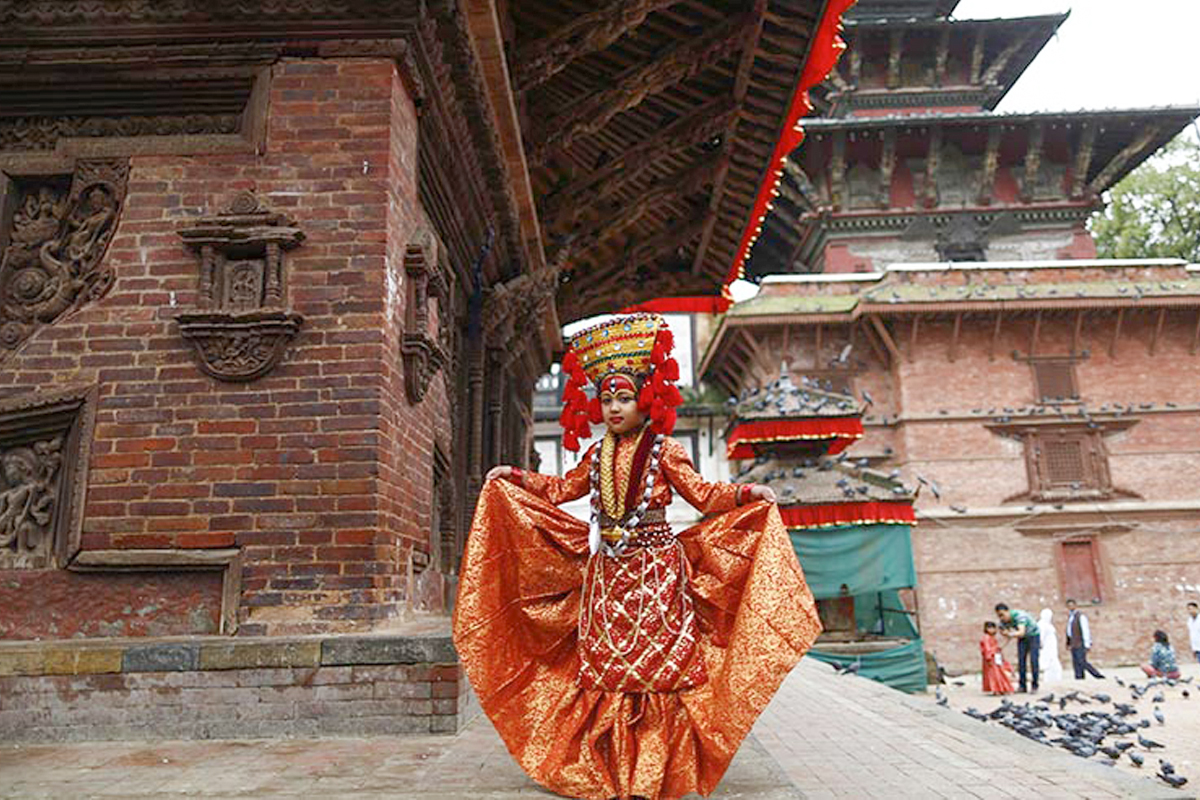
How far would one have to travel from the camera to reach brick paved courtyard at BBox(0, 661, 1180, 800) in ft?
11.7

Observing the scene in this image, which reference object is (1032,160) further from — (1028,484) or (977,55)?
(1028,484)

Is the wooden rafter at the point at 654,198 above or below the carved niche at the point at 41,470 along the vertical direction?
above

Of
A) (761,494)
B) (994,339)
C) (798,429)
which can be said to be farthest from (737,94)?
(994,339)

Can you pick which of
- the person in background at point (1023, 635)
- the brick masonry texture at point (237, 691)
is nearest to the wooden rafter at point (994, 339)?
the person in background at point (1023, 635)

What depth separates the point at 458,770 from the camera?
388 centimetres

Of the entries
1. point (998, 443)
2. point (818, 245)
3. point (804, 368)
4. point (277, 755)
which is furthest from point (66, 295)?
point (818, 245)

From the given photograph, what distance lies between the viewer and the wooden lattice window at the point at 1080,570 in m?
21.0

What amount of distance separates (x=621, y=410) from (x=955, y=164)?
78.9 feet

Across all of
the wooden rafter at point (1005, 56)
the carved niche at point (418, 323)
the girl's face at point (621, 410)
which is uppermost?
the wooden rafter at point (1005, 56)

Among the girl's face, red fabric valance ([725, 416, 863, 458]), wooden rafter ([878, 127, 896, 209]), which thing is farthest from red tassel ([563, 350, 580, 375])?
wooden rafter ([878, 127, 896, 209])

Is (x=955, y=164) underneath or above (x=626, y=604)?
above

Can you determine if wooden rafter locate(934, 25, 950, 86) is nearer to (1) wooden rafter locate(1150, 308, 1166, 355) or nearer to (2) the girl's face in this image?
(1) wooden rafter locate(1150, 308, 1166, 355)

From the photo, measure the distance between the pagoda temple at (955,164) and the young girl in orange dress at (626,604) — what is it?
20.9 metres

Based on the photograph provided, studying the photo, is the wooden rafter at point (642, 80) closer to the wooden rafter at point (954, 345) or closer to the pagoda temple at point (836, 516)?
the pagoda temple at point (836, 516)
